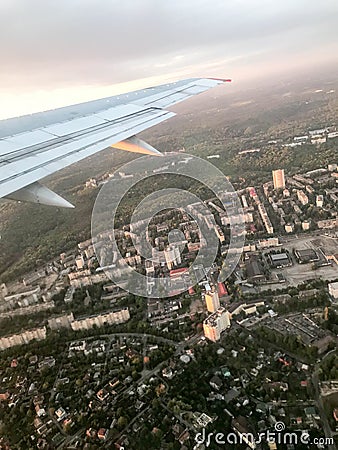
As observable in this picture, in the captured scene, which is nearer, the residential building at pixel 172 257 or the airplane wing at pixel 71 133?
the airplane wing at pixel 71 133

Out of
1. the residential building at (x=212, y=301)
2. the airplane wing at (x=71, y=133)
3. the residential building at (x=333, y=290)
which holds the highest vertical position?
the airplane wing at (x=71, y=133)

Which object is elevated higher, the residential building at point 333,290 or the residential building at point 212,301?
the residential building at point 212,301

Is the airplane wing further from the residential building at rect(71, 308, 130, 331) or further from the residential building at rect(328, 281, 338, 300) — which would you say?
the residential building at rect(328, 281, 338, 300)

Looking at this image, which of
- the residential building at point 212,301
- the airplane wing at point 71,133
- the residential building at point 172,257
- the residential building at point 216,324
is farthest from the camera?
the residential building at point 172,257

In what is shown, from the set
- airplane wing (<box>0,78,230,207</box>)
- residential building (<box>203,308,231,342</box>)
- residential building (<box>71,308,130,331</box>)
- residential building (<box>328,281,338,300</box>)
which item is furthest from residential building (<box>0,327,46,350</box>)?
residential building (<box>328,281,338,300</box>)

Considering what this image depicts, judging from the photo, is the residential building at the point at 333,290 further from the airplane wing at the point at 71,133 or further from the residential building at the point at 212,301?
the airplane wing at the point at 71,133

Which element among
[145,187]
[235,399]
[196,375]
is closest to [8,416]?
[196,375]

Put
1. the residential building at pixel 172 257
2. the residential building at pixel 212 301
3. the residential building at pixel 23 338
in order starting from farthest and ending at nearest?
the residential building at pixel 172 257
the residential building at pixel 212 301
the residential building at pixel 23 338

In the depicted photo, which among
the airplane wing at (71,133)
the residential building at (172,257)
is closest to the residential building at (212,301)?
the residential building at (172,257)

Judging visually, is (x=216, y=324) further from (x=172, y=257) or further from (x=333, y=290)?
(x=172, y=257)

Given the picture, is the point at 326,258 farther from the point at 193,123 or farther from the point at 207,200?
the point at 193,123
